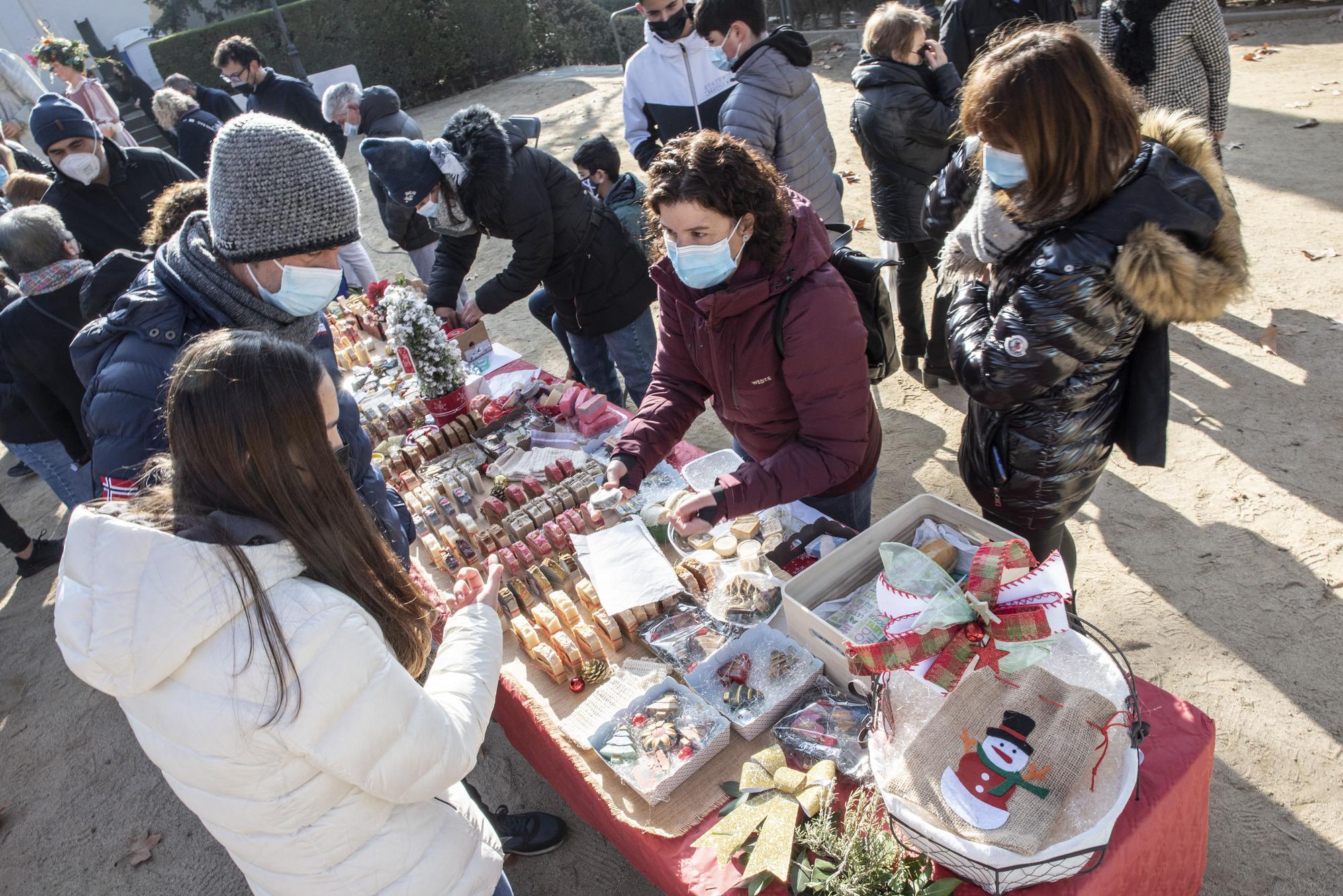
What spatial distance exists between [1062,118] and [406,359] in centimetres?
295

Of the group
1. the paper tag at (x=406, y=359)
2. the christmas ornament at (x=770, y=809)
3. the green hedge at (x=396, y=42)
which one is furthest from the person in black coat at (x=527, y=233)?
the green hedge at (x=396, y=42)

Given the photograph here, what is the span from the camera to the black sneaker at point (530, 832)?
2.83 m

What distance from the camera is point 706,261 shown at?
2.26m

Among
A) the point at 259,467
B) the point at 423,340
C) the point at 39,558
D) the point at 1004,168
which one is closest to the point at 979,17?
the point at 1004,168

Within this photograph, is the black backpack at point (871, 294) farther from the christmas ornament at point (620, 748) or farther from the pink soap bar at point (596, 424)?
the christmas ornament at point (620, 748)

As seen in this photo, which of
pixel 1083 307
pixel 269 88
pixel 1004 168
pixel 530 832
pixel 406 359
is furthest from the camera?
pixel 269 88

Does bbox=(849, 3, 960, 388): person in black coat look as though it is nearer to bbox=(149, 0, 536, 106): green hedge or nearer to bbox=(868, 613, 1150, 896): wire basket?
bbox=(868, 613, 1150, 896): wire basket

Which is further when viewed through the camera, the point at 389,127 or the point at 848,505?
the point at 389,127

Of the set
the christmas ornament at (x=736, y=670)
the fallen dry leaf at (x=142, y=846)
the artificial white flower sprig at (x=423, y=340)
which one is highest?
the artificial white flower sprig at (x=423, y=340)

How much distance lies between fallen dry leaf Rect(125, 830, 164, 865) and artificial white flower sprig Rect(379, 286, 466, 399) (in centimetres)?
219

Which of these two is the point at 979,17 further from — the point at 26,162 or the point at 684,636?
the point at 26,162

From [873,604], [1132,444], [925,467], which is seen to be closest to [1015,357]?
[1132,444]

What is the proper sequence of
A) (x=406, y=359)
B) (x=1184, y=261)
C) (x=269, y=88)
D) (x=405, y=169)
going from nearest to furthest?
(x=1184, y=261), (x=405, y=169), (x=406, y=359), (x=269, y=88)

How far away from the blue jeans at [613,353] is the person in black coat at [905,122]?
1301 mm
